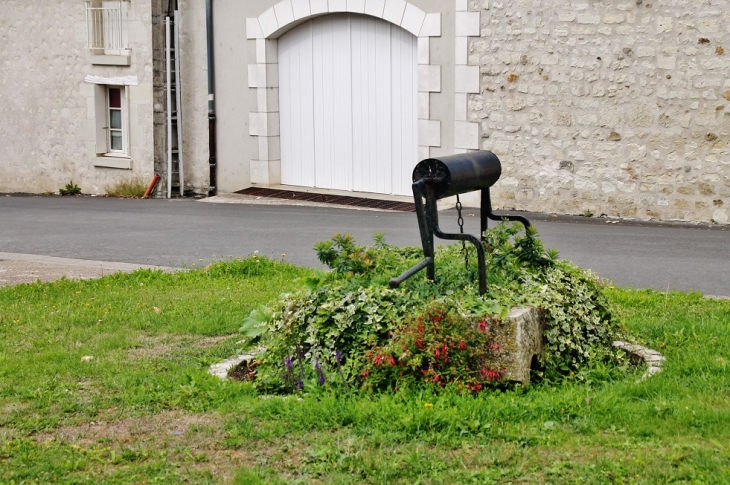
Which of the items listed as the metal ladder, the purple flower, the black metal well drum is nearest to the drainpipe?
the metal ladder

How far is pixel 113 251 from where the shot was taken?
10688mm

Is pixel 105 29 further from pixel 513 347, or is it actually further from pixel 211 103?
pixel 513 347

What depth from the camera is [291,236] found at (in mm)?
11391

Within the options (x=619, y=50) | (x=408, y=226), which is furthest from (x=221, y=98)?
(x=619, y=50)

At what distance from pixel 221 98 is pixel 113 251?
19.4ft

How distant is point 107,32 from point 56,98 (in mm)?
1651

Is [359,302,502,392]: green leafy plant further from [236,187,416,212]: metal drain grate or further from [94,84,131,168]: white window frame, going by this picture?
[94,84,131,168]: white window frame

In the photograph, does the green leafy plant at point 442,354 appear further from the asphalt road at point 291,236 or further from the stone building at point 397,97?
the stone building at point 397,97

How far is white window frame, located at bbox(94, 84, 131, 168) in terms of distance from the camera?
56.0 ft

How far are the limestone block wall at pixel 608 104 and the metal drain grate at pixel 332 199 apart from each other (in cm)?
Result: 148

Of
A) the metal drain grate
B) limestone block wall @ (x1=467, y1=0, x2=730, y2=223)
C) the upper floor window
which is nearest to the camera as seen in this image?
limestone block wall @ (x1=467, y1=0, x2=730, y2=223)

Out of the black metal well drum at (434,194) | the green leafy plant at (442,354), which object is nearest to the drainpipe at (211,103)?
the black metal well drum at (434,194)

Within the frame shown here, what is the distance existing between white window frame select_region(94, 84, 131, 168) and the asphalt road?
6.95 ft

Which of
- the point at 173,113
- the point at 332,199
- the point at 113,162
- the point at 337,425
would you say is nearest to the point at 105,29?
the point at 173,113
